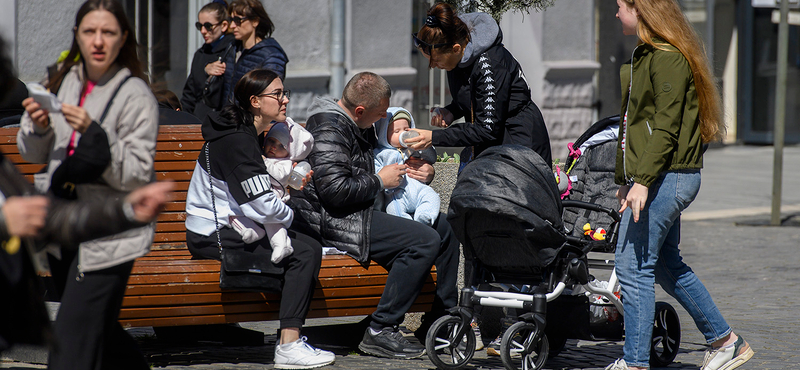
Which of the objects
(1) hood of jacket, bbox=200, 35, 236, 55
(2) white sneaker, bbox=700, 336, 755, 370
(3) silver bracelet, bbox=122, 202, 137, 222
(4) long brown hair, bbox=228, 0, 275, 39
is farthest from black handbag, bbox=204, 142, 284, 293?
(1) hood of jacket, bbox=200, 35, 236, 55

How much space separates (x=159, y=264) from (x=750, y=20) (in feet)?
59.5

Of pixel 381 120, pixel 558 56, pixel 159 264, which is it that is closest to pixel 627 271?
pixel 381 120

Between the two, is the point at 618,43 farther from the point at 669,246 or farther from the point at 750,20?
the point at 669,246

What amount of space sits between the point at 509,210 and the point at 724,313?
241cm

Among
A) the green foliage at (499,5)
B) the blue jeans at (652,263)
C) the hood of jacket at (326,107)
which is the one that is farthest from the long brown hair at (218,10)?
the blue jeans at (652,263)

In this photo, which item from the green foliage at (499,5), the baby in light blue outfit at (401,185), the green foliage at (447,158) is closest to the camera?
the baby in light blue outfit at (401,185)

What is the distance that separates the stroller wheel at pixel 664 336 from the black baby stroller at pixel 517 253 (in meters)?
0.33

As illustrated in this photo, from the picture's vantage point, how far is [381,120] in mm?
5336

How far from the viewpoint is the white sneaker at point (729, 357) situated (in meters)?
4.57

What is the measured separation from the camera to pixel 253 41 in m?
6.95

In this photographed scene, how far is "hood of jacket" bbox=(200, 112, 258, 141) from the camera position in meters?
4.47

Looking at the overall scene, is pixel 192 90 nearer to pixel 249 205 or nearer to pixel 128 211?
pixel 249 205

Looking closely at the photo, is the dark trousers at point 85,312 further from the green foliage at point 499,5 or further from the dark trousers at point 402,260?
the green foliage at point 499,5

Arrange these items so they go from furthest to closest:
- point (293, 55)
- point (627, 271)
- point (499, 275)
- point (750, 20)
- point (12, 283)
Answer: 1. point (750, 20)
2. point (293, 55)
3. point (499, 275)
4. point (627, 271)
5. point (12, 283)
